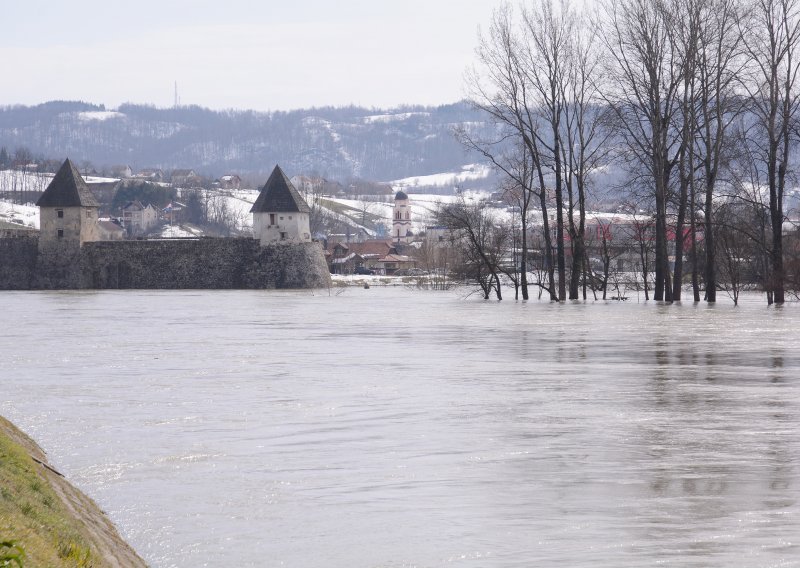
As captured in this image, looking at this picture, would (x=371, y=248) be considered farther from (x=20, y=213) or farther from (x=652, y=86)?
(x=652, y=86)

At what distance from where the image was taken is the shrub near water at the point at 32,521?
5.17m

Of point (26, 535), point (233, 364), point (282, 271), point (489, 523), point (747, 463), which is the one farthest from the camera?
point (282, 271)

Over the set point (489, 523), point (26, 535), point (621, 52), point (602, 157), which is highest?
point (621, 52)

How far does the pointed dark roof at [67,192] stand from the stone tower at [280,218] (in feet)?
43.8

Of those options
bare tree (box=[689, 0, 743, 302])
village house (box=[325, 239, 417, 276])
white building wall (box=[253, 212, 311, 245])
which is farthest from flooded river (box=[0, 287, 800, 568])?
village house (box=[325, 239, 417, 276])

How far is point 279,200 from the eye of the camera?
89125 mm

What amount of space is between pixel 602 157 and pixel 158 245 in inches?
1932

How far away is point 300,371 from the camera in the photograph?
19.8 meters

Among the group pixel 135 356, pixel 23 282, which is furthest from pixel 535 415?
pixel 23 282

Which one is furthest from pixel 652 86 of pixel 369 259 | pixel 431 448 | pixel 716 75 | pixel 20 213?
pixel 20 213

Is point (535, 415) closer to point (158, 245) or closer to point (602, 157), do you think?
point (602, 157)

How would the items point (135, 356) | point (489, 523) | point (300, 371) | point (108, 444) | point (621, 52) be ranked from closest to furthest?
point (489, 523) → point (108, 444) → point (300, 371) → point (135, 356) → point (621, 52)

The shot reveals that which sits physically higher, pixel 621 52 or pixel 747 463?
pixel 621 52

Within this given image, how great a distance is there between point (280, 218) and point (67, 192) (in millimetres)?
16927
